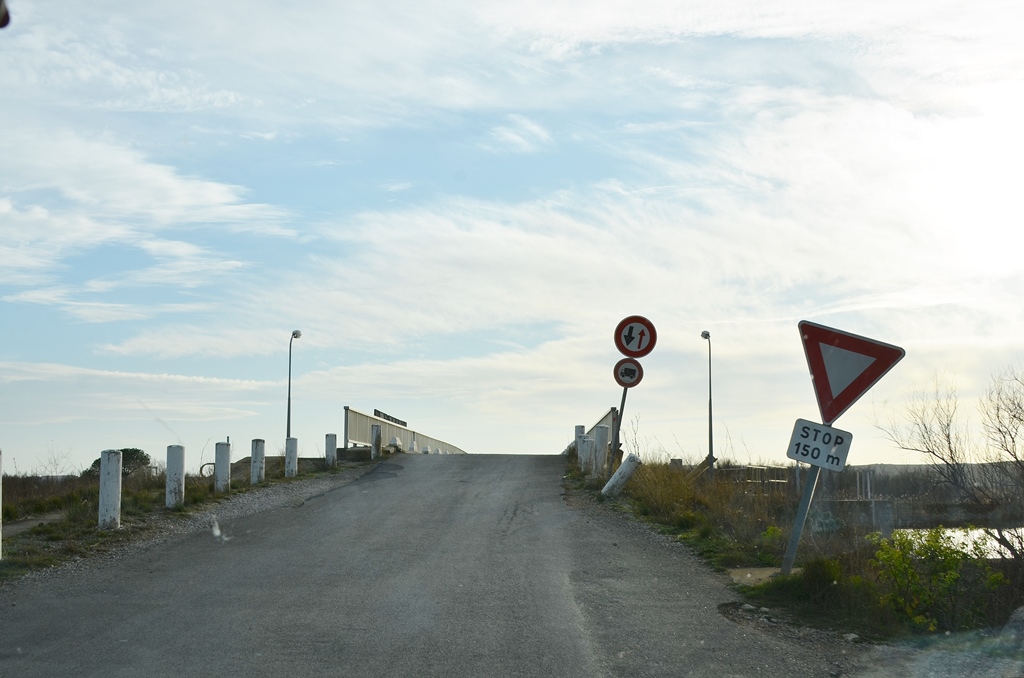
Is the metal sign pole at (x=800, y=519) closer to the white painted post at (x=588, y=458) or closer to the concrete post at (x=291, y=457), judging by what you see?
the white painted post at (x=588, y=458)

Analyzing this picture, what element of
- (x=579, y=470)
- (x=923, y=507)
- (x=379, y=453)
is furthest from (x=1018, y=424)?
(x=379, y=453)

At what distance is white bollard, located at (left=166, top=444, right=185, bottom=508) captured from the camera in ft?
46.2

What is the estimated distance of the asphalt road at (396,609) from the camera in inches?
252

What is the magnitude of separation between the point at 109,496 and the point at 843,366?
8787mm

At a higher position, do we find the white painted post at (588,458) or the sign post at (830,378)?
the sign post at (830,378)

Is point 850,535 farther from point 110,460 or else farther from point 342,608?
point 110,460

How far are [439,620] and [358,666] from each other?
4.21 feet

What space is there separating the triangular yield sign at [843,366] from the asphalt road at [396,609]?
194cm

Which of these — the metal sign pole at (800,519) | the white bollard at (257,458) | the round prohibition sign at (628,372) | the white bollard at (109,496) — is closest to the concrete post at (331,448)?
the white bollard at (257,458)

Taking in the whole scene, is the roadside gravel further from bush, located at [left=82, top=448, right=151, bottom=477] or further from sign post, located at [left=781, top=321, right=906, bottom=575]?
bush, located at [left=82, top=448, right=151, bottom=477]

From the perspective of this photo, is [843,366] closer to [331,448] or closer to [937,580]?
[937,580]

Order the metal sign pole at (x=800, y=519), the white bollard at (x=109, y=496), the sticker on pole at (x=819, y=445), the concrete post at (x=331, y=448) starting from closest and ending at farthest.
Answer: the sticker on pole at (x=819, y=445) < the metal sign pole at (x=800, y=519) < the white bollard at (x=109, y=496) < the concrete post at (x=331, y=448)

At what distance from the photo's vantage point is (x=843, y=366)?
Result: 29.0 feet

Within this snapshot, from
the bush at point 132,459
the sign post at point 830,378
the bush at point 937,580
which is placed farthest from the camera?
the bush at point 132,459
